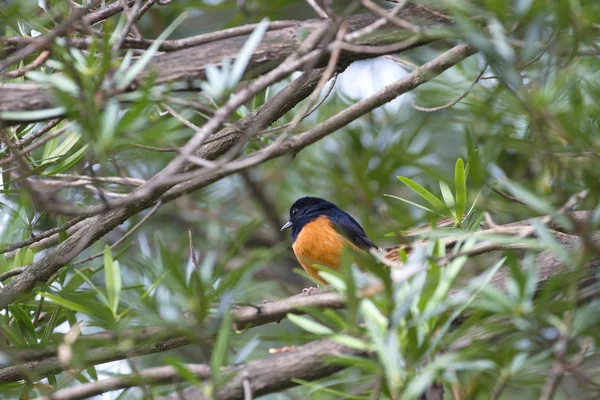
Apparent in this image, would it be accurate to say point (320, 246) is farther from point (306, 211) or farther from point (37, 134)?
point (37, 134)

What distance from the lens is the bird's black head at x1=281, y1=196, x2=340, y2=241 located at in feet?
19.5

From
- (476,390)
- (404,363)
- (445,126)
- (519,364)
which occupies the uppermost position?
(445,126)

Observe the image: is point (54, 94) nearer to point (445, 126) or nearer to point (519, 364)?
point (519, 364)

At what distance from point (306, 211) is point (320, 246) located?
71 centimetres

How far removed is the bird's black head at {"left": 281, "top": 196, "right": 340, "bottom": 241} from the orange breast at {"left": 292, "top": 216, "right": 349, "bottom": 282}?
309mm

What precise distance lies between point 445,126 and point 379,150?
80 centimetres

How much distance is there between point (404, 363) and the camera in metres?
2.35

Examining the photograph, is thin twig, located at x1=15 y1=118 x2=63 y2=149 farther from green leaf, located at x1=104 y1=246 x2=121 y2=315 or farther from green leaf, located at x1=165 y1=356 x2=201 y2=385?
green leaf, located at x1=165 y1=356 x2=201 y2=385

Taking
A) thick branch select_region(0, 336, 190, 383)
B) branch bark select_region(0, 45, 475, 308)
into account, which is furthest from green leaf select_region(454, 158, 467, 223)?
thick branch select_region(0, 336, 190, 383)

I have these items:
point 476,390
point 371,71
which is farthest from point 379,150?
point 476,390

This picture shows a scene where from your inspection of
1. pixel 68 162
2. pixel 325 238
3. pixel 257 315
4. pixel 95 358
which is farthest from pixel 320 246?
pixel 257 315

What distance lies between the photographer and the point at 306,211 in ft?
20.1

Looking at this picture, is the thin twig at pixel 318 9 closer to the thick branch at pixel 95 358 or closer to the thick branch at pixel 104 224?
the thick branch at pixel 104 224

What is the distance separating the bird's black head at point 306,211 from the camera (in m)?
5.95
